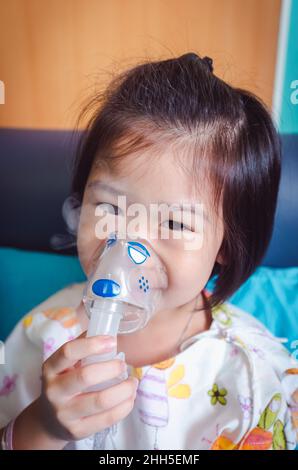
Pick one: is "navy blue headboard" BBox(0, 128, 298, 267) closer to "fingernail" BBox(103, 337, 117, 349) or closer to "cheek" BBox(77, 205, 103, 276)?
"cheek" BBox(77, 205, 103, 276)

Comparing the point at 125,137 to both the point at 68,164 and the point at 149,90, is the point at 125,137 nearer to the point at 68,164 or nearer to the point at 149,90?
the point at 149,90

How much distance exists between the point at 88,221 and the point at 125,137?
114 mm

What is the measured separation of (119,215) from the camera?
50cm

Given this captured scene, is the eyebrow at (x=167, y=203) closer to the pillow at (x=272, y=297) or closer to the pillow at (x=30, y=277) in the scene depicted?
the pillow at (x=272, y=297)

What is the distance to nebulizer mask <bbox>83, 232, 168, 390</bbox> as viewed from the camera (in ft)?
1.38

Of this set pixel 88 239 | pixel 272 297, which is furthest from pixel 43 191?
pixel 272 297

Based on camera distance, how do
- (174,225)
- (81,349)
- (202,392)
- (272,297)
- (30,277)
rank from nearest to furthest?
(81,349), (174,225), (202,392), (272,297), (30,277)

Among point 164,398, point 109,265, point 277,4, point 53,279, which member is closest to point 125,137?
point 109,265

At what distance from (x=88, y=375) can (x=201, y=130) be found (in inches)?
11.7

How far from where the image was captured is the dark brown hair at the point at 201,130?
1.66 feet

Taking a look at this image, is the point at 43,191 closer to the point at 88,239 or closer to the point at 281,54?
the point at 88,239

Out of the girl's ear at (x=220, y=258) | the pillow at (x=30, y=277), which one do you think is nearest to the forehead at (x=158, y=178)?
the girl's ear at (x=220, y=258)

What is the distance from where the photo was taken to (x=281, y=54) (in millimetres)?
576

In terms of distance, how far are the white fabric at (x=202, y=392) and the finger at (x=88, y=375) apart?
0.72ft
